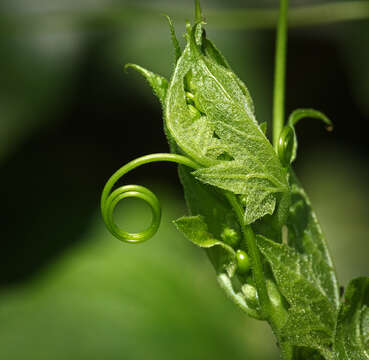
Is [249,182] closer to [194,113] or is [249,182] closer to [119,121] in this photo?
[194,113]

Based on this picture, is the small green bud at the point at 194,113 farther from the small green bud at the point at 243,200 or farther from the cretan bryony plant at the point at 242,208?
the small green bud at the point at 243,200

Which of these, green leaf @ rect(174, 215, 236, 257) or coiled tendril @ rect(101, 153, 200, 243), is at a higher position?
coiled tendril @ rect(101, 153, 200, 243)

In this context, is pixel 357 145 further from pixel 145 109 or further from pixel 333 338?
pixel 333 338

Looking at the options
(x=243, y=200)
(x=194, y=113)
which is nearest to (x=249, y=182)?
(x=243, y=200)

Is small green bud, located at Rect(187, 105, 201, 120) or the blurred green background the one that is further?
the blurred green background

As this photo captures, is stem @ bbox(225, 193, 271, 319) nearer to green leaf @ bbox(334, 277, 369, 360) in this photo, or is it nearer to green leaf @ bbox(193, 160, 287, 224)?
green leaf @ bbox(193, 160, 287, 224)

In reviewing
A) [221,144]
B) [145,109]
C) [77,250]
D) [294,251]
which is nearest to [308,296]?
[294,251]

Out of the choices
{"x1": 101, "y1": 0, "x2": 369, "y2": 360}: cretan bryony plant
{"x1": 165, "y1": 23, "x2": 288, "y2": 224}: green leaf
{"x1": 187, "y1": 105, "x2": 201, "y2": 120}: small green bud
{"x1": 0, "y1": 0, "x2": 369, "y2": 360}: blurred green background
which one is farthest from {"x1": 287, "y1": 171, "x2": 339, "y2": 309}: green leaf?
{"x1": 0, "y1": 0, "x2": 369, "y2": 360}: blurred green background
